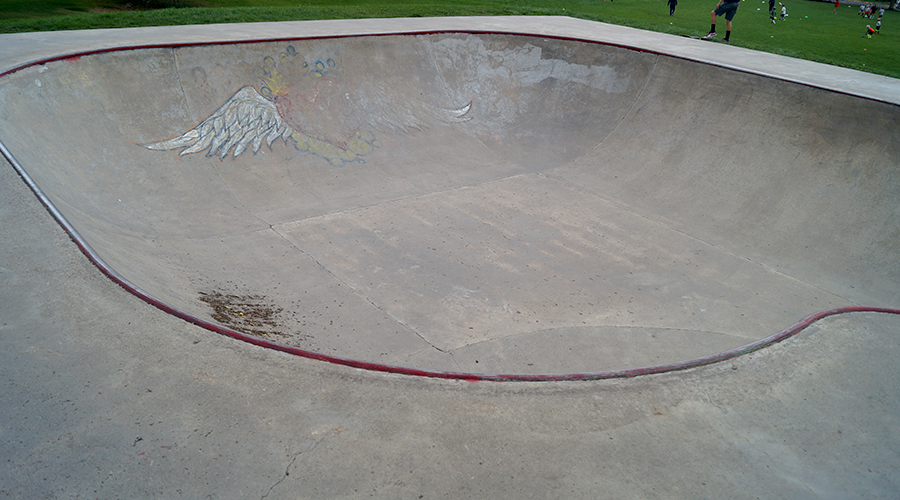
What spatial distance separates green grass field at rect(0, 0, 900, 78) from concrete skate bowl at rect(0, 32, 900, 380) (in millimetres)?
3446

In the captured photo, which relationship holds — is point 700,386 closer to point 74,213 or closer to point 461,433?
point 461,433

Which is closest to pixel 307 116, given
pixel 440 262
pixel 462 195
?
pixel 462 195

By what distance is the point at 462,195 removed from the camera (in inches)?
347

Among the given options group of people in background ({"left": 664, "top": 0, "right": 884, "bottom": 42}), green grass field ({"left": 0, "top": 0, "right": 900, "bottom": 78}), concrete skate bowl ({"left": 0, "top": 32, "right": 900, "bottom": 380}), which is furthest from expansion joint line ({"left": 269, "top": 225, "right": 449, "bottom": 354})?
group of people in background ({"left": 664, "top": 0, "right": 884, "bottom": 42})

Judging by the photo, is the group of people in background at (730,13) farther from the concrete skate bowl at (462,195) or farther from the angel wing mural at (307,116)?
the angel wing mural at (307,116)

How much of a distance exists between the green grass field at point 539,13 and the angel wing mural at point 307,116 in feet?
11.0

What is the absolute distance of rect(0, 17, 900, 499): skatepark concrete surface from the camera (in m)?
3.05

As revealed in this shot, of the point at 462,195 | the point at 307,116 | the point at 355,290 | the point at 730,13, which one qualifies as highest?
the point at 730,13

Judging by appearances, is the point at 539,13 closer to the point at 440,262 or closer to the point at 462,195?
the point at 462,195

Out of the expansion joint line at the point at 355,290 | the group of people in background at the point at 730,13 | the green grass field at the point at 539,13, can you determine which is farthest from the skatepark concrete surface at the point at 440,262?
the green grass field at the point at 539,13

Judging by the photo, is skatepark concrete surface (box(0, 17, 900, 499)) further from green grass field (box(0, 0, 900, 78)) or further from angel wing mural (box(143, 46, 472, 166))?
green grass field (box(0, 0, 900, 78))

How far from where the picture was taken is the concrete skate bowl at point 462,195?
218 inches

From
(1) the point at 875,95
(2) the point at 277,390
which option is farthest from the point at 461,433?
(1) the point at 875,95

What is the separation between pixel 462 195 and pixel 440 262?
2.12m
